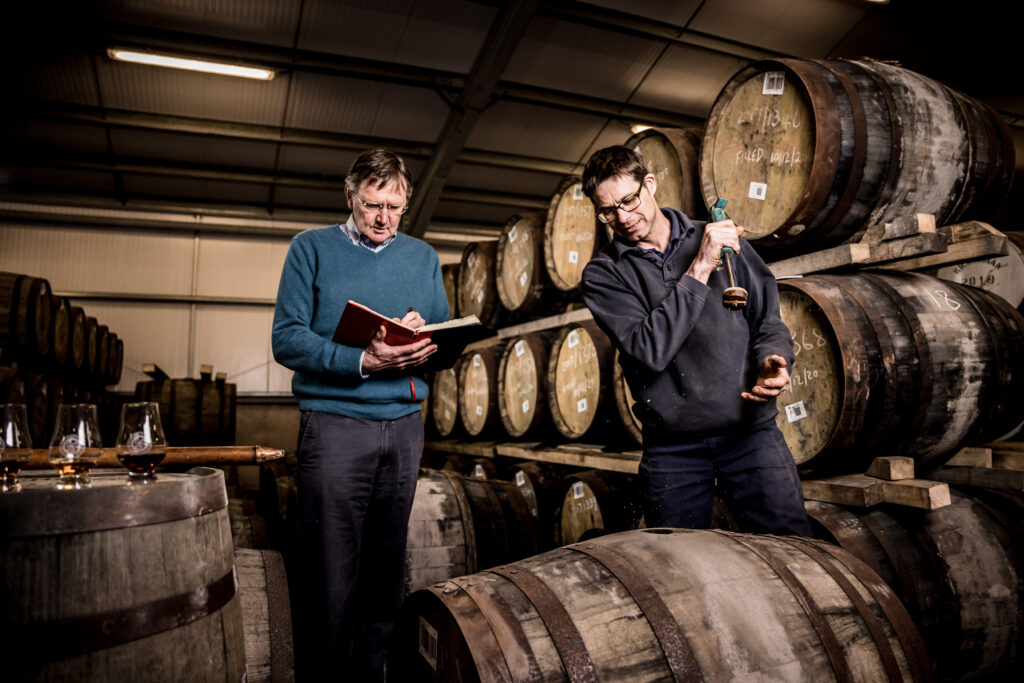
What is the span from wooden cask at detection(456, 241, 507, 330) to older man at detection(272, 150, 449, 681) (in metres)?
2.92

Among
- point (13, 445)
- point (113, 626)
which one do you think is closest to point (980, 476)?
point (113, 626)

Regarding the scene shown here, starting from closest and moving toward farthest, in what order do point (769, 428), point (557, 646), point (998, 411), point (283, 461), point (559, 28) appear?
point (557, 646) < point (769, 428) < point (998, 411) < point (283, 461) < point (559, 28)

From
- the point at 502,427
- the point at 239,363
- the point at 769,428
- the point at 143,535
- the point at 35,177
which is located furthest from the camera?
the point at 239,363

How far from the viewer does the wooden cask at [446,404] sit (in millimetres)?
5727

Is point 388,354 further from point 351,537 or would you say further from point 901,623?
point 901,623

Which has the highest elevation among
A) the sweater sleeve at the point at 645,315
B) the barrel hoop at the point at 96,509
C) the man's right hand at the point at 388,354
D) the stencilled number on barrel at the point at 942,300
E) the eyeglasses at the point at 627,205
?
the eyeglasses at the point at 627,205

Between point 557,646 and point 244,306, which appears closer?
point 557,646

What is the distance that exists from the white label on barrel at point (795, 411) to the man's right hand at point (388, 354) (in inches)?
58.6

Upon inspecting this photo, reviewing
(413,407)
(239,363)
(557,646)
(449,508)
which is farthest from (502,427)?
(239,363)

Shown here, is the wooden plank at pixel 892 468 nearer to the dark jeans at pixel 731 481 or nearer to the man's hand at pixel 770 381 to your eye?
the dark jeans at pixel 731 481

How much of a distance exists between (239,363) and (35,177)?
4.23 m

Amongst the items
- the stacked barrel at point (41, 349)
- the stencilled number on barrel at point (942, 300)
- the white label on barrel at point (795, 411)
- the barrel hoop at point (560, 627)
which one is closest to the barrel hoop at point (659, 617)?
the barrel hoop at point (560, 627)

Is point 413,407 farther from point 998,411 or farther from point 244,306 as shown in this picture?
point 244,306

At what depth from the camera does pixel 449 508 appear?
3.07 m
